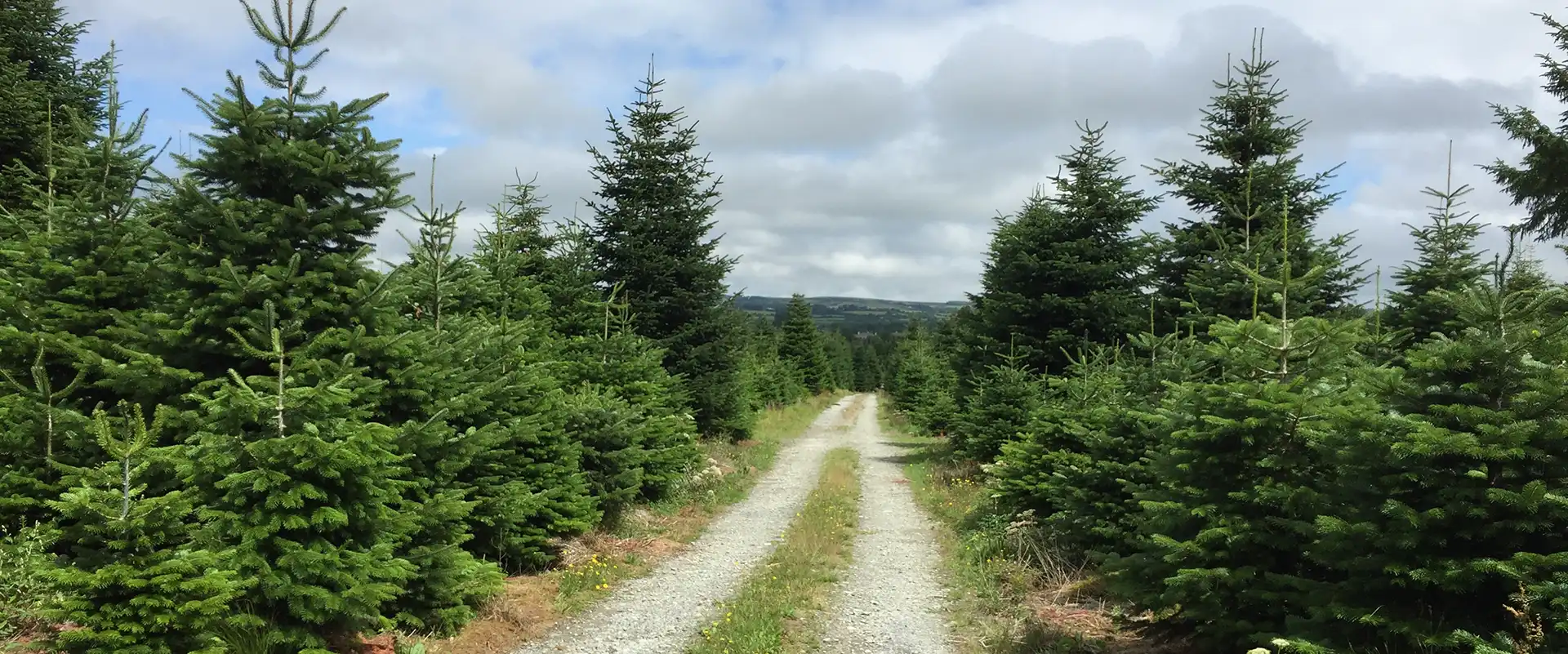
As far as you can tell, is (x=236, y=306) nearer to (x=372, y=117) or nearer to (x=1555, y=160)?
(x=372, y=117)

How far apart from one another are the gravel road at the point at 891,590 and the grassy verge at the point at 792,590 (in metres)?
0.25

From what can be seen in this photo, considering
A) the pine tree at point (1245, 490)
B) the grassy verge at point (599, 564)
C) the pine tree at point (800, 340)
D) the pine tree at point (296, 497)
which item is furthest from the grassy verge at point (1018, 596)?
the pine tree at point (800, 340)

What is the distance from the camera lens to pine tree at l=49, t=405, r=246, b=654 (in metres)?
4.56

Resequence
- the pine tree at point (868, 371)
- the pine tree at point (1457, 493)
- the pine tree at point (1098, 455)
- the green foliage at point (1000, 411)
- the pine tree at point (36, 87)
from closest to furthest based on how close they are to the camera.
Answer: the pine tree at point (1457, 493), the pine tree at point (1098, 455), the pine tree at point (36, 87), the green foliage at point (1000, 411), the pine tree at point (868, 371)

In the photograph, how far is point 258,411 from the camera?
212 inches

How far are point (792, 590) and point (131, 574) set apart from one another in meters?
6.33

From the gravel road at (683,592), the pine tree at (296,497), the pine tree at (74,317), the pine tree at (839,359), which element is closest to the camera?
the pine tree at (296,497)

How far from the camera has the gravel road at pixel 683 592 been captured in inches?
295

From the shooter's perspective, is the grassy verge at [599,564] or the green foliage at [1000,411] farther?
the green foliage at [1000,411]

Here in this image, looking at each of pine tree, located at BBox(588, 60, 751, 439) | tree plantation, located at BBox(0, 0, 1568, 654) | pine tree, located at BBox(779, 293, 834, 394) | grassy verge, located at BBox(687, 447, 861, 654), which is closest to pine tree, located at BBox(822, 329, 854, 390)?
pine tree, located at BBox(779, 293, 834, 394)

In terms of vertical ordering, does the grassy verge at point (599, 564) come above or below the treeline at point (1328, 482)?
below

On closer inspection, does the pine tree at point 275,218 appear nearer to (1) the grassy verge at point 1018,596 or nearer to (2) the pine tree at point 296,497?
(2) the pine tree at point 296,497

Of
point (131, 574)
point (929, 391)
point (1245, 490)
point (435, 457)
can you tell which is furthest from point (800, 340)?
point (131, 574)

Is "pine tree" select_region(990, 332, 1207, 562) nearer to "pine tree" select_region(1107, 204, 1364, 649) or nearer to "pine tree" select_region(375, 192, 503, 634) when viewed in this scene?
"pine tree" select_region(1107, 204, 1364, 649)
